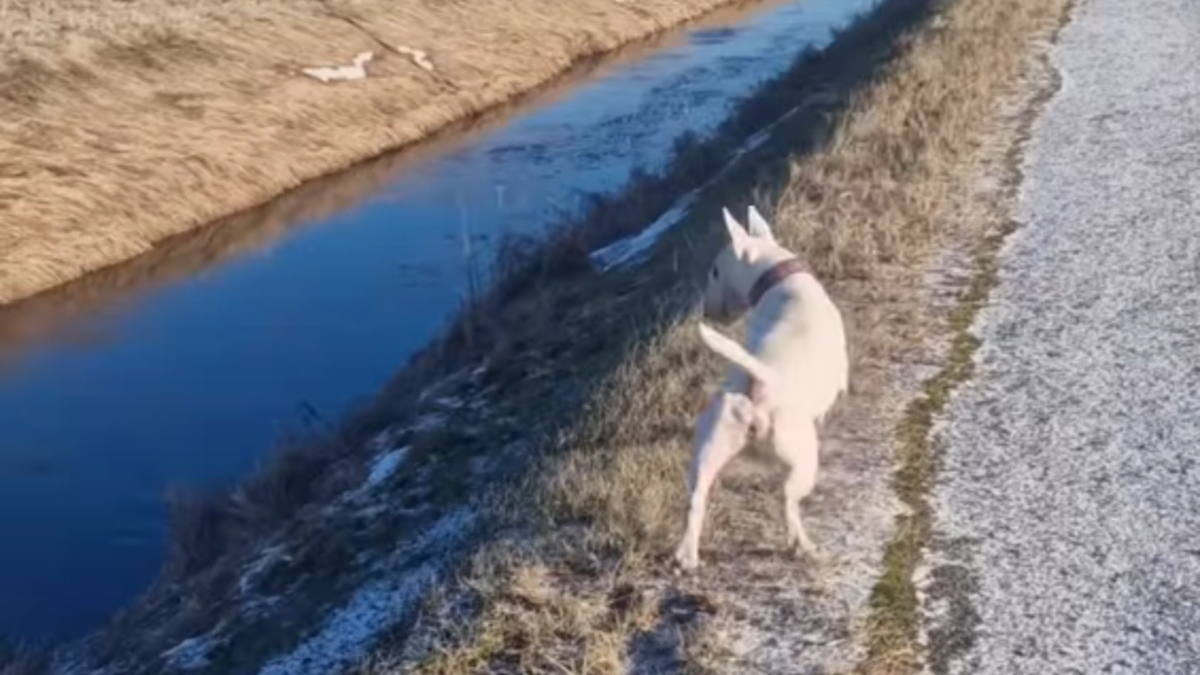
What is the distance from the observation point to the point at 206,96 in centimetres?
2491

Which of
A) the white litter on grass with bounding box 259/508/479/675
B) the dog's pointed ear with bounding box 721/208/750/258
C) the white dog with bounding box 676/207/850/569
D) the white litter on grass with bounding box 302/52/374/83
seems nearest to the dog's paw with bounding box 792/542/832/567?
the white dog with bounding box 676/207/850/569

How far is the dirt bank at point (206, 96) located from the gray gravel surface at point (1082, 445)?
33.5 ft

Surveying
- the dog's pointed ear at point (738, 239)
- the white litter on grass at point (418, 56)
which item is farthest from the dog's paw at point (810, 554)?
the white litter on grass at point (418, 56)

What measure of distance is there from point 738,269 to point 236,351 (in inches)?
348

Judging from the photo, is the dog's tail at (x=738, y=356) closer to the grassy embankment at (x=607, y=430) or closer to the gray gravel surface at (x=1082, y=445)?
the grassy embankment at (x=607, y=430)

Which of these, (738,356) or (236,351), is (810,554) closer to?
(738,356)

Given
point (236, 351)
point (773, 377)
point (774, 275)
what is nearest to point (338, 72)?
point (236, 351)

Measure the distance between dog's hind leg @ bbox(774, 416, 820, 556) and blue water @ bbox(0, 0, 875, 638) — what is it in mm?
5311

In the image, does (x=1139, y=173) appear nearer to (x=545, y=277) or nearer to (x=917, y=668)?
(x=545, y=277)

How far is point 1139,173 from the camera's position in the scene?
14.6 m

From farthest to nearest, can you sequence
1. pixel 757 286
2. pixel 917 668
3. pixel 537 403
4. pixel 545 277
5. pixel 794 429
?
pixel 545 277 → pixel 537 403 → pixel 757 286 → pixel 794 429 → pixel 917 668

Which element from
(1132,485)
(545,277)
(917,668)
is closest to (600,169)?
(545,277)

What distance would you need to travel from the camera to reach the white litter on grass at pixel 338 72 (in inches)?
1049

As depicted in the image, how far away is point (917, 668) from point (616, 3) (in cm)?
2799
